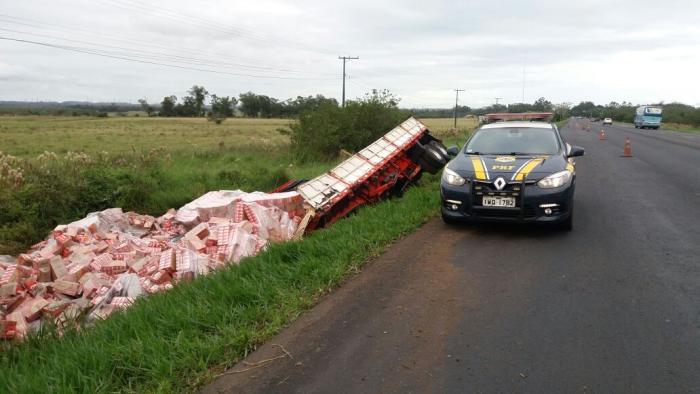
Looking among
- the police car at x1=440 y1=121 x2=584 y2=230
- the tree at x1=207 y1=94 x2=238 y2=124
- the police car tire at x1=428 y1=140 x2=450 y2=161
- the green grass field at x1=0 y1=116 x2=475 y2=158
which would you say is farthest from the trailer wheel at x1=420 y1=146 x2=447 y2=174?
the tree at x1=207 y1=94 x2=238 y2=124

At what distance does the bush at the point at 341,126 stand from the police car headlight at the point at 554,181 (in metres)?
12.4

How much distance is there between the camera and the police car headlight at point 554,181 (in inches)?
253

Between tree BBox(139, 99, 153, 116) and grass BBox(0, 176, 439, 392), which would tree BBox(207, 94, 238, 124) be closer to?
tree BBox(139, 99, 153, 116)

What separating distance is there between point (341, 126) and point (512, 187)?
12.9 meters

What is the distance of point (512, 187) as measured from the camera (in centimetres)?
643

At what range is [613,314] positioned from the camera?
414 centimetres

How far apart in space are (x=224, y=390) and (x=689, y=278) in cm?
453

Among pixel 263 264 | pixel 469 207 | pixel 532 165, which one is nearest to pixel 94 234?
pixel 263 264

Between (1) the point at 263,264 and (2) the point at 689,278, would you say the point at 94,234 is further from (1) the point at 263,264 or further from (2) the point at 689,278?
(2) the point at 689,278

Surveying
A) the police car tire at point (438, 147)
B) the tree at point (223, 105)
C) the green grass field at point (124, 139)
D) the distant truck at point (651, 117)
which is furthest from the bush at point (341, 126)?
the tree at point (223, 105)

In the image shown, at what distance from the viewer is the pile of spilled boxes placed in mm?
6316

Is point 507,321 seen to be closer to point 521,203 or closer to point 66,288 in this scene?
point 521,203

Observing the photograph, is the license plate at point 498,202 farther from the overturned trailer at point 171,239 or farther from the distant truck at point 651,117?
the distant truck at point 651,117

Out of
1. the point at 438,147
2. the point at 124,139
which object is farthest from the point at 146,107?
the point at 438,147
